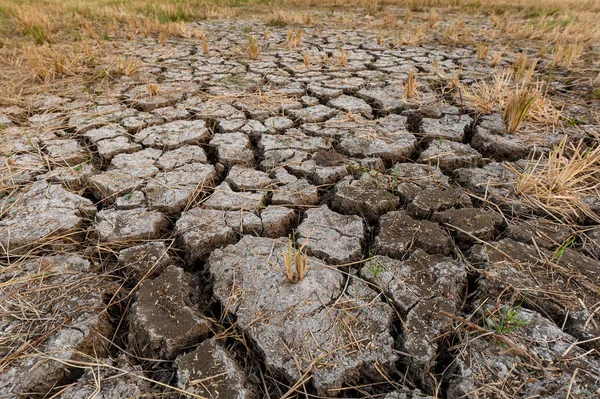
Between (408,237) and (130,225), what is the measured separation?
125 cm

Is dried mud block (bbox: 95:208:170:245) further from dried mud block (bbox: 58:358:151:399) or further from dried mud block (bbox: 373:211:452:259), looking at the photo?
dried mud block (bbox: 373:211:452:259)

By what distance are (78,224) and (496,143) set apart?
2354 mm

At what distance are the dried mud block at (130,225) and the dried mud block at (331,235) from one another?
65 centimetres

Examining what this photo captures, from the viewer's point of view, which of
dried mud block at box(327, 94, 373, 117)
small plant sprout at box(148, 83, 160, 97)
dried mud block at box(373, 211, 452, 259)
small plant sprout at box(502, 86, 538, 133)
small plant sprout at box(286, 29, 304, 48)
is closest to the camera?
dried mud block at box(373, 211, 452, 259)

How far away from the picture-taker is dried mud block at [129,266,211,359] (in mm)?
1227

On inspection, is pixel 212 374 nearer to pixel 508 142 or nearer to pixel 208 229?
pixel 208 229

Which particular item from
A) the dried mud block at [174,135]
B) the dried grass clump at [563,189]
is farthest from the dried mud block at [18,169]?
the dried grass clump at [563,189]

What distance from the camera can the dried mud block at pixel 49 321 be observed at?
1129 millimetres

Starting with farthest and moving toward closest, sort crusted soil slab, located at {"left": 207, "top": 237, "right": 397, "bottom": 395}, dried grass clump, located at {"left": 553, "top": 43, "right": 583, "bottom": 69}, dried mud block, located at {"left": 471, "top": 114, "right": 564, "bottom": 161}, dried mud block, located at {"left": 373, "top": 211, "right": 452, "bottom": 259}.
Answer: dried grass clump, located at {"left": 553, "top": 43, "right": 583, "bottom": 69}
dried mud block, located at {"left": 471, "top": 114, "right": 564, "bottom": 161}
dried mud block, located at {"left": 373, "top": 211, "right": 452, "bottom": 259}
crusted soil slab, located at {"left": 207, "top": 237, "right": 397, "bottom": 395}

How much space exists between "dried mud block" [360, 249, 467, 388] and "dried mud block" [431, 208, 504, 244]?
0.19m

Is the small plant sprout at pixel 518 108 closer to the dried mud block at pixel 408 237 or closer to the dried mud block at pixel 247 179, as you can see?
the dried mud block at pixel 408 237

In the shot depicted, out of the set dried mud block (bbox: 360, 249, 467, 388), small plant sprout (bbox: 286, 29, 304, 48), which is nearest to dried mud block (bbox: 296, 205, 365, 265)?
dried mud block (bbox: 360, 249, 467, 388)

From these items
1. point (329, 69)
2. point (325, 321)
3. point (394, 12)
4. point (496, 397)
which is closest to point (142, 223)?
point (325, 321)

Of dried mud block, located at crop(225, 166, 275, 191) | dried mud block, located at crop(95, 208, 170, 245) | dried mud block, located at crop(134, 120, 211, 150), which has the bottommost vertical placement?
dried mud block, located at crop(95, 208, 170, 245)
